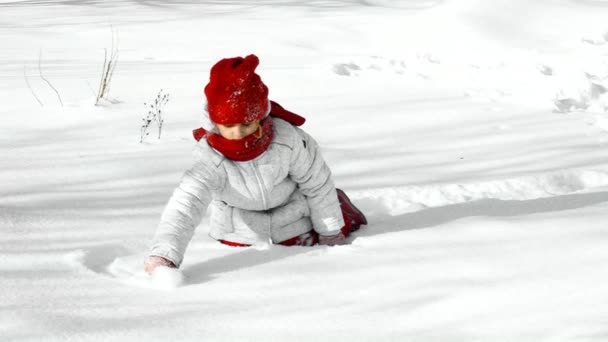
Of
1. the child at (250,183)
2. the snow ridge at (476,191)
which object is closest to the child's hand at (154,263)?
the child at (250,183)

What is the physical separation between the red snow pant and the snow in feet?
0.21

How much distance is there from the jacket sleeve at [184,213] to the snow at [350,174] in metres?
0.10

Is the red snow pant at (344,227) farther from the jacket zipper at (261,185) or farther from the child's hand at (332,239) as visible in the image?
the jacket zipper at (261,185)

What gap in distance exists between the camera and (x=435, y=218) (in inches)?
125

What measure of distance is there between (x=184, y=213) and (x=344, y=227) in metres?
0.70

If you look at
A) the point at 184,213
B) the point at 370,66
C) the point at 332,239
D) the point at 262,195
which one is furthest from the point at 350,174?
the point at 370,66

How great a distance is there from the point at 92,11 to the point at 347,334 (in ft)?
22.0

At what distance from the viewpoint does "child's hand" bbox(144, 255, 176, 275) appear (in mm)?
2504

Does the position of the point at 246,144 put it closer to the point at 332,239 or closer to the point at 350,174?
the point at 332,239

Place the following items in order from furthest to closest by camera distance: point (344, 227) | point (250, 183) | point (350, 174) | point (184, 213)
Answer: point (350, 174)
point (344, 227)
point (250, 183)
point (184, 213)

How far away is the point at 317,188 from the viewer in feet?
9.61

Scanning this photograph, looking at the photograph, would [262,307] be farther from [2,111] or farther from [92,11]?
[92,11]

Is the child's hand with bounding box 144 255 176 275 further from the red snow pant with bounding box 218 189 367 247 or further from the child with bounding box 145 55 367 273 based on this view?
the red snow pant with bounding box 218 189 367 247

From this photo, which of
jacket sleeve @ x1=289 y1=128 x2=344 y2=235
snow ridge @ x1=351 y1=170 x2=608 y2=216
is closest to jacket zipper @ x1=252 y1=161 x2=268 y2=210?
jacket sleeve @ x1=289 y1=128 x2=344 y2=235
